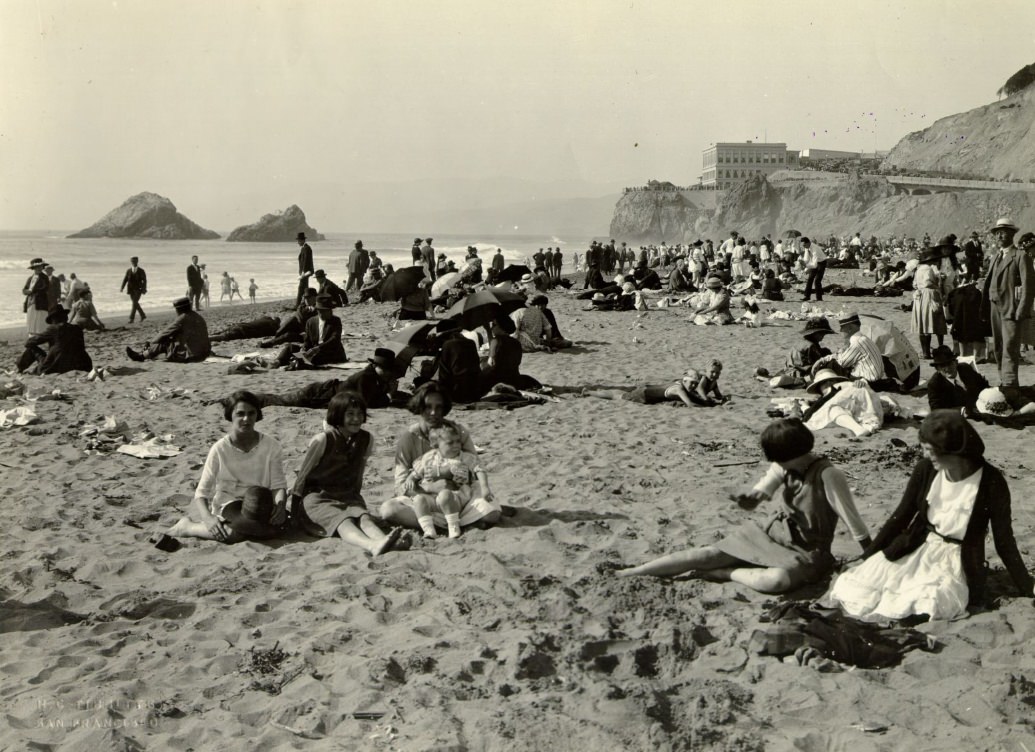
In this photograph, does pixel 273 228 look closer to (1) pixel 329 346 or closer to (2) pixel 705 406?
(1) pixel 329 346

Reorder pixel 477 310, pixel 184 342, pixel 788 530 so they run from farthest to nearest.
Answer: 1. pixel 184 342
2. pixel 477 310
3. pixel 788 530

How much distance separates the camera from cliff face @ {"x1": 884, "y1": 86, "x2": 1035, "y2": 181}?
72.2 metres

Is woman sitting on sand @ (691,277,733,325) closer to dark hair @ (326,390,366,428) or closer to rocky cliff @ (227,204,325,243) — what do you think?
dark hair @ (326,390,366,428)

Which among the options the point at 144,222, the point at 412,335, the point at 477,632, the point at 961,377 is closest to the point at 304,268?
the point at 412,335

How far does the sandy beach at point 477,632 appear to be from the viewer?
135 inches

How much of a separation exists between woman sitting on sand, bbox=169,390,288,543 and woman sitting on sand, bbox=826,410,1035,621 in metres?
3.24

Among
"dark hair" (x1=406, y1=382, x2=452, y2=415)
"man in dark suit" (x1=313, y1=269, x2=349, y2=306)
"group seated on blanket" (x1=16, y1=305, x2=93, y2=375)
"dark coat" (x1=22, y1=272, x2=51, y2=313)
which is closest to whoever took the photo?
"dark hair" (x1=406, y1=382, x2=452, y2=415)

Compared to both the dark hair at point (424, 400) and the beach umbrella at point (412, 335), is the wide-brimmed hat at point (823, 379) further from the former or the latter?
the dark hair at point (424, 400)

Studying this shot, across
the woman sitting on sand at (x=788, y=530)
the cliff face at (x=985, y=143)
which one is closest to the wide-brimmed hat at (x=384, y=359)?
the woman sitting on sand at (x=788, y=530)

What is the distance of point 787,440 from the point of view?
444 cm

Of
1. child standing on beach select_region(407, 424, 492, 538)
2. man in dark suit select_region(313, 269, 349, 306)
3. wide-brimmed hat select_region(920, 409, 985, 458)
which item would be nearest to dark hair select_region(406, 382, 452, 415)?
child standing on beach select_region(407, 424, 492, 538)

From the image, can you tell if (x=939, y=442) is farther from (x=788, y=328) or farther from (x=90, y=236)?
(x=90, y=236)

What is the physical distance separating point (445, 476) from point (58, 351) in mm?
8450

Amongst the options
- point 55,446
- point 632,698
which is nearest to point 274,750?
point 632,698
